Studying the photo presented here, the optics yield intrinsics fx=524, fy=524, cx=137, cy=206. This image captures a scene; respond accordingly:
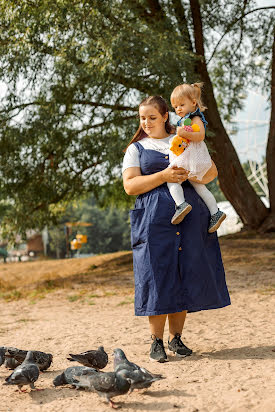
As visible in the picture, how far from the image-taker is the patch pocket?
396 cm

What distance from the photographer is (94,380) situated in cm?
308

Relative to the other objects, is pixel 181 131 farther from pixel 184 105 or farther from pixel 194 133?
pixel 184 105

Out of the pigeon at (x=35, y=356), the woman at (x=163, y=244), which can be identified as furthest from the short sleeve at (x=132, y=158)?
the pigeon at (x=35, y=356)

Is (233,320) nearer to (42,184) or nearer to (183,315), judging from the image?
(183,315)

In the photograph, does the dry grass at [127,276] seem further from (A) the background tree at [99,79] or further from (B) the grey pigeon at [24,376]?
(B) the grey pigeon at [24,376]

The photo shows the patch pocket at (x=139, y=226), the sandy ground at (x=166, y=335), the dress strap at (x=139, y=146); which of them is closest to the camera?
the sandy ground at (x=166, y=335)

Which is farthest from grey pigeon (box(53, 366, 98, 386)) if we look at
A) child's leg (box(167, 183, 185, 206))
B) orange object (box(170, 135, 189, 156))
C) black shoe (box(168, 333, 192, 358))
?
orange object (box(170, 135, 189, 156))

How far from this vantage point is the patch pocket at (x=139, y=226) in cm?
396

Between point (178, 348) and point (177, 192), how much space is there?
1.22 m

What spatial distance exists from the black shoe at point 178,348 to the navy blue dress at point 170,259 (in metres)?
0.37

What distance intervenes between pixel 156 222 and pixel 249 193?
29.3ft

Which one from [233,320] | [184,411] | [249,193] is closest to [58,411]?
[184,411]

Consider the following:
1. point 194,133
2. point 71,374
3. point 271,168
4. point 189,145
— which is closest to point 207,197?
point 189,145

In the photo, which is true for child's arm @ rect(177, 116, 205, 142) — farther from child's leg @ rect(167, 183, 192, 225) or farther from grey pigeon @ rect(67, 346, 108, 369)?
grey pigeon @ rect(67, 346, 108, 369)
